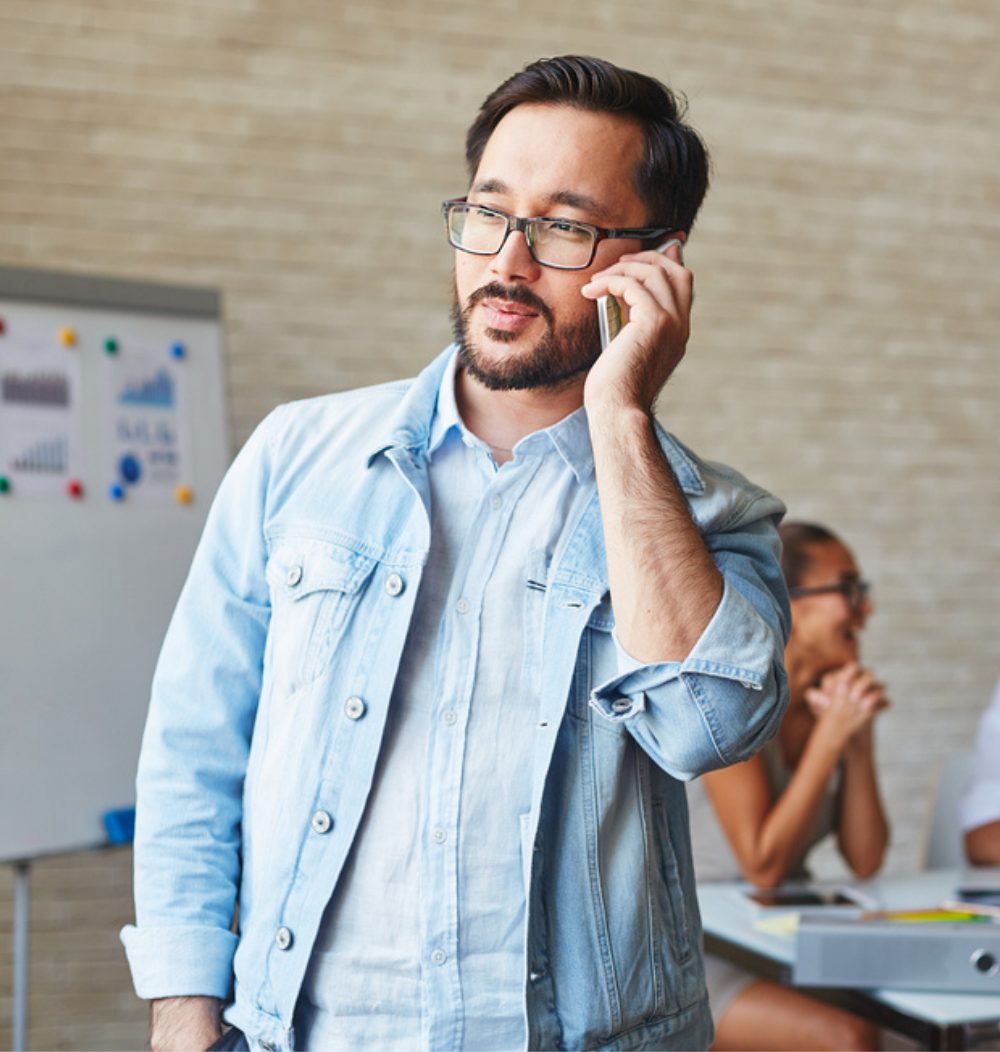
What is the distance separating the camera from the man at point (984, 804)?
9.82 ft

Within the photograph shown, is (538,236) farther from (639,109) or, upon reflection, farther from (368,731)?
(368,731)

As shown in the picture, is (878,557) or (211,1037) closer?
(211,1037)

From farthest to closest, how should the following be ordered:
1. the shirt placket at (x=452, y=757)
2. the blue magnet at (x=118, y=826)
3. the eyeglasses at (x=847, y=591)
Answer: the eyeglasses at (x=847, y=591) → the blue magnet at (x=118, y=826) → the shirt placket at (x=452, y=757)

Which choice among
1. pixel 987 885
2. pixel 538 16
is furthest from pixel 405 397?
pixel 538 16

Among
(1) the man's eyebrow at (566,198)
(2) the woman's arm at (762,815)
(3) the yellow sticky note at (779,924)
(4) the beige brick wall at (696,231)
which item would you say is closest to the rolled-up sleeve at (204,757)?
(1) the man's eyebrow at (566,198)

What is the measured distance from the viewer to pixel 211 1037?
1.34 metres

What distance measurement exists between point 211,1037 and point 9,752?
136cm

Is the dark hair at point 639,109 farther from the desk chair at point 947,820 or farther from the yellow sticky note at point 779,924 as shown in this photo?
the desk chair at point 947,820

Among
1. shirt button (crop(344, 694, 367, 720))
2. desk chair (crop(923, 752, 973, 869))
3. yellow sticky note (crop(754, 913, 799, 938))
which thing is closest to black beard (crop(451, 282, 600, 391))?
shirt button (crop(344, 694, 367, 720))

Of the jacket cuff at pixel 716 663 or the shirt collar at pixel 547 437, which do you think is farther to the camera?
the shirt collar at pixel 547 437

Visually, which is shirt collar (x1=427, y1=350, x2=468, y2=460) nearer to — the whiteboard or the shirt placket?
the shirt placket

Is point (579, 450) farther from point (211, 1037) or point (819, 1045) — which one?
point (819, 1045)

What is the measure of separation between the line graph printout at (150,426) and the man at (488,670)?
4.62 feet

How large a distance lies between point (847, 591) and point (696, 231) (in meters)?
1.60
